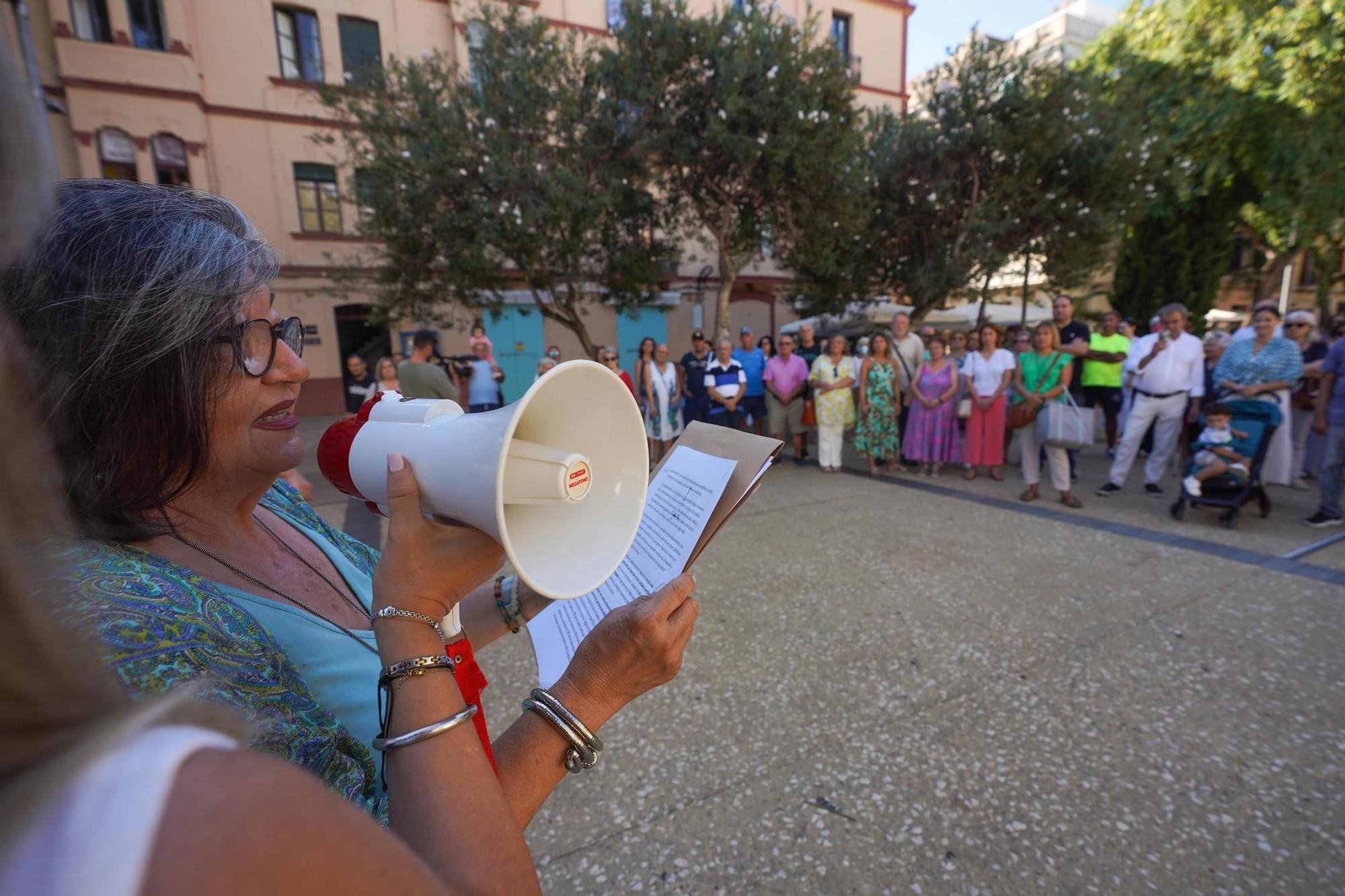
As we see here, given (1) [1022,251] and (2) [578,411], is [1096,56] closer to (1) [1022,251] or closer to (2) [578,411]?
(1) [1022,251]

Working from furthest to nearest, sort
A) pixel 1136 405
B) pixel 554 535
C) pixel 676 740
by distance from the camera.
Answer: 1. pixel 1136 405
2. pixel 676 740
3. pixel 554 535

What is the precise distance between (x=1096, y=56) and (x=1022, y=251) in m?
5.54

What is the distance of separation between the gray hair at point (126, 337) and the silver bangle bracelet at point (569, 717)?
1.92 feet

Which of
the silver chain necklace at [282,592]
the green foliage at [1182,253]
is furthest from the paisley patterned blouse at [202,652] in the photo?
the green foliage at [1182,253]

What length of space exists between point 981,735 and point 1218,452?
4.08 metres

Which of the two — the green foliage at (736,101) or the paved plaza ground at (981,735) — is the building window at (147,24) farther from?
the paved plaza ground at (981,735)

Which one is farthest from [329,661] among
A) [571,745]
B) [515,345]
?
[515,345]

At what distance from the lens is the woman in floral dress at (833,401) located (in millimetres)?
7480

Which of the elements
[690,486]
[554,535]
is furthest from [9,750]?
[690,486]

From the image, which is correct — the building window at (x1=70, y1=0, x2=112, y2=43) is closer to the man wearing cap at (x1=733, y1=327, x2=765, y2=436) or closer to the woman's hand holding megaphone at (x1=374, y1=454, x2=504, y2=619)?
the man wearing cap at (x1=733, y1=327, x2=765, y2=436)

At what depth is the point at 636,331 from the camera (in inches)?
728

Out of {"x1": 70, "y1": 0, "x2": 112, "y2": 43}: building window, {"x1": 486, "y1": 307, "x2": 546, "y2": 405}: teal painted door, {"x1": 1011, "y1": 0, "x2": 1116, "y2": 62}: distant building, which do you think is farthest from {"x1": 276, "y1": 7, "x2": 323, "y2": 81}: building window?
{"x1": 1011, "y1": 0, "x2": 1116, "y2": 62}: distant building

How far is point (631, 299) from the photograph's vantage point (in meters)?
12.7

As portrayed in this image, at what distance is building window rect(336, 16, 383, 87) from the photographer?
1495cm
